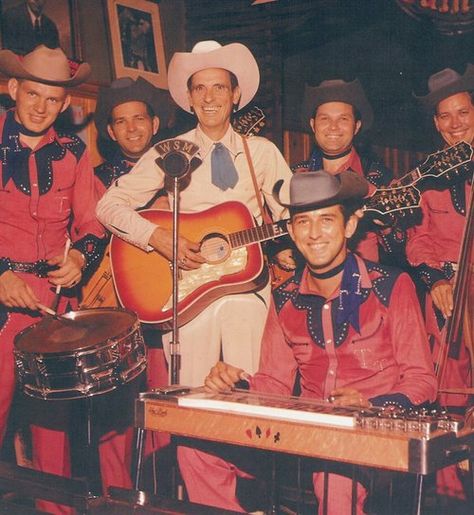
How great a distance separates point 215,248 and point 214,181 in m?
0.40

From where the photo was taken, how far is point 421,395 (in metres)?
3.62

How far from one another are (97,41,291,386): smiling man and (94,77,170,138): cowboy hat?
0.30 feet

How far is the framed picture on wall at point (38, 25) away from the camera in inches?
190

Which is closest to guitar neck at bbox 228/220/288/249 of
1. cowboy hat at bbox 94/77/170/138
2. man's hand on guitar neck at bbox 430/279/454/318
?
man's hand on guitar neck at bbox 430/279/454/318

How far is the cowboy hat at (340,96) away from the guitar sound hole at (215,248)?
0.72 metres

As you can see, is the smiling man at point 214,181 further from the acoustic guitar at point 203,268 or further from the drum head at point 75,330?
the drum head at point 75,330

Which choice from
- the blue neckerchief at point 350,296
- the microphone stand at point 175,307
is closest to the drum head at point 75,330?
the microphone stand at point 175,307

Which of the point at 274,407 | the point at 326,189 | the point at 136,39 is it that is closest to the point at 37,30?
the point at 136,39

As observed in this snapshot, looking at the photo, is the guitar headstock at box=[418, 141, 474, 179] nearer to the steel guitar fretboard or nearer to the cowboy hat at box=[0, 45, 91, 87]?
the steel guitar fretboard

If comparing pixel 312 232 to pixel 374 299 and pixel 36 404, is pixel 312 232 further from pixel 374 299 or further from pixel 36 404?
pixel 36 404

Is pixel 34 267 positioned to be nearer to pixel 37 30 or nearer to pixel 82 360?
pixel 82 360

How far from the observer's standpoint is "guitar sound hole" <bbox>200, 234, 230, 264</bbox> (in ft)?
14.2

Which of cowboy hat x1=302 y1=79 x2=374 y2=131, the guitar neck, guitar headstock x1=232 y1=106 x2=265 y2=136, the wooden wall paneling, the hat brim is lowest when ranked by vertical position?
the guitar neck

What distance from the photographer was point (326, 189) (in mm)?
4031
